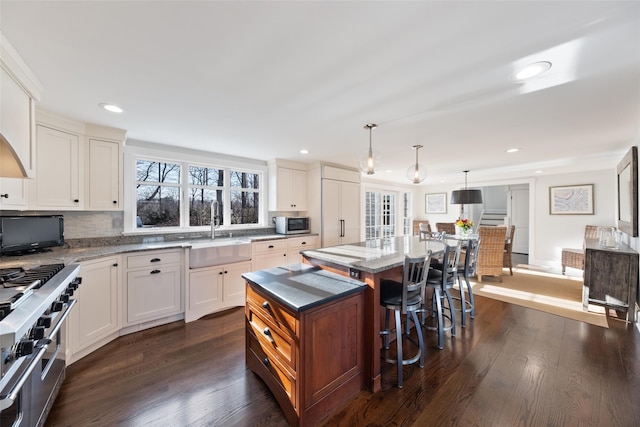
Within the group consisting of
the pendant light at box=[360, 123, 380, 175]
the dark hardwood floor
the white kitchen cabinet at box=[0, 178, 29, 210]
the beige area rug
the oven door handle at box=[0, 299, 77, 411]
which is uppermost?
the pendant light at box=[360, 123, 380, 175]

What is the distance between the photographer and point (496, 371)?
2.04 m

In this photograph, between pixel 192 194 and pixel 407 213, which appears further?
pixel 407 213

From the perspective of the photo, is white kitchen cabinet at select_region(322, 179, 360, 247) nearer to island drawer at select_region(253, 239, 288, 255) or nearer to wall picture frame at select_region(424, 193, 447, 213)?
island drawer at select_region(253, 239, 288, 255)

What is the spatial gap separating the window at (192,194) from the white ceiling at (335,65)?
2.06 ft

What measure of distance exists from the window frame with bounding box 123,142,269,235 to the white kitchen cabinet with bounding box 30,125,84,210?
1.93ft

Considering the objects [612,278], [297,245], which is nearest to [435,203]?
[612,278]

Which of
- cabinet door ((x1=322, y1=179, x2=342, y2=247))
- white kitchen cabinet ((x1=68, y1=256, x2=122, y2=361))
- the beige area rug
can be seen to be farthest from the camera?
cabinet door ((x1=322, y1=179, x2=342, y2=247))

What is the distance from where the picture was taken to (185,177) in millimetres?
3645

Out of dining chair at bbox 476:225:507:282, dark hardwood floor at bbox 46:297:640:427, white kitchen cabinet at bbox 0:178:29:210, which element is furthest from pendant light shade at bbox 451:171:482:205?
white kitchen cabinet at bbox 0:178:29:210

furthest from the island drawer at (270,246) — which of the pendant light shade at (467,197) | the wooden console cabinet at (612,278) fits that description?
the wooden console cabinet at (612,278)

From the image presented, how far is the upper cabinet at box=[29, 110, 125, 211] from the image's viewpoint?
90.5 inches

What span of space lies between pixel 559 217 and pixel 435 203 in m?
2.79

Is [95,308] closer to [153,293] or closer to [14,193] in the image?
[153,293]

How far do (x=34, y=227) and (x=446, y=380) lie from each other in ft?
12.5
